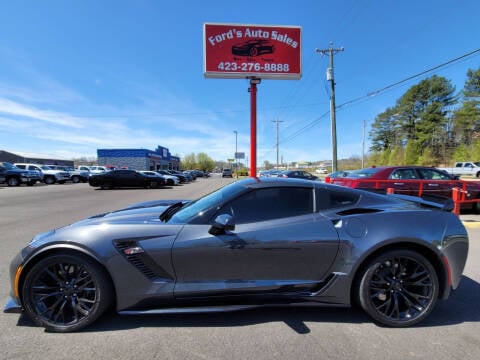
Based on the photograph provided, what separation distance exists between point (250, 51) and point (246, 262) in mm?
13749

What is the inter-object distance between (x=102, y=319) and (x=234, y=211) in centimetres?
167

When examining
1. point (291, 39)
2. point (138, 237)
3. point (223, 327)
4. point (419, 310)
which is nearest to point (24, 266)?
point (138, 237)

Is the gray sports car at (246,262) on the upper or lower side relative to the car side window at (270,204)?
lower

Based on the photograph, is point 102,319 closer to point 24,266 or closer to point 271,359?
point 24,266

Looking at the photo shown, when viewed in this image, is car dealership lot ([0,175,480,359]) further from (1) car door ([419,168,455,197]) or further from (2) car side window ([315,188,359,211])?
(1) car door ([419,168,455,197])

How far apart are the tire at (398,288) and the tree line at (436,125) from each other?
52.1 m

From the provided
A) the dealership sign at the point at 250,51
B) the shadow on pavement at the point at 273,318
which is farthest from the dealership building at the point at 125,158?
the shadow on pavement at the point at 273,318

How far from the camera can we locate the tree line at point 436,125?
44844 mm

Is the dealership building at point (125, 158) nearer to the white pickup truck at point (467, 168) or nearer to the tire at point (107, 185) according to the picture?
the tire at point (107, 185)

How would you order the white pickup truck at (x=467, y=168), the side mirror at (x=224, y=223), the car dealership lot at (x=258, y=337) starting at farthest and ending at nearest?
1. the white pickup truck at (x=467, y=168)
2. the side mirror at (x=224, y=223)
3. the car dealership lot at (x=258, y=337)

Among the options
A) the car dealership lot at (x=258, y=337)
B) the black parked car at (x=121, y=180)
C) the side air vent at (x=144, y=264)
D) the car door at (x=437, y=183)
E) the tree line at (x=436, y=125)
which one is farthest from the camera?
the tree line at (x=436, y=125)

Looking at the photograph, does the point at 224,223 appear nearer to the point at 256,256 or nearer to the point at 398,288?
the point at 256,256

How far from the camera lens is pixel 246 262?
2.30m

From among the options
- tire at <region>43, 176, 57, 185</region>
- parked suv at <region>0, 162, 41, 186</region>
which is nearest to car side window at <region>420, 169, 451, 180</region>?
parked suv at <region>0, 162, 41, 186</region>
